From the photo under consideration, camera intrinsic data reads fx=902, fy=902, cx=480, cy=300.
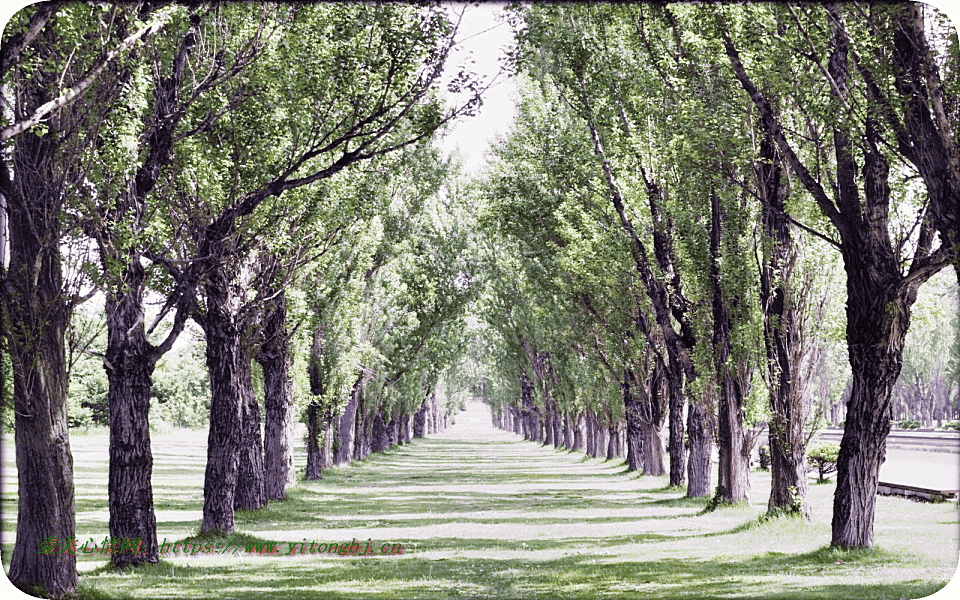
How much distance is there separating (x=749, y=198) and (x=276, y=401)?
46.5 feet

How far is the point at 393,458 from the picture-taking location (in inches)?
1991

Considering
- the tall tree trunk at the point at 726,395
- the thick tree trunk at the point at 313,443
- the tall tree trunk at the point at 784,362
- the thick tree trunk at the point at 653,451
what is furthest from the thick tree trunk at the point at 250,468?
the thick tree trunk at the point at 653,451

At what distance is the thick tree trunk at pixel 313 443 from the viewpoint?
32.2 m

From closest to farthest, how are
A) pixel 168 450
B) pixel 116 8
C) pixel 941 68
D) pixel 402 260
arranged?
1. pixel 116 8
2. pixel 941 68
3. pixel 402 260
4. pixel 168 450

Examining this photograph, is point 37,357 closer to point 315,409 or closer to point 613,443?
point 315,409

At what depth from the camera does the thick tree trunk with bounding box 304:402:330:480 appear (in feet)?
106

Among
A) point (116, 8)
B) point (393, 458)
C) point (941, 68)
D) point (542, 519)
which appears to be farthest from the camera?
point (393, 458)

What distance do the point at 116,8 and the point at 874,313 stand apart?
11.0 m

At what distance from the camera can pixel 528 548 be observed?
1622 centimetres

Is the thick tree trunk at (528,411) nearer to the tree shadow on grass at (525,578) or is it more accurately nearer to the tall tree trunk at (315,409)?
the tall tree trunk at (315,409)

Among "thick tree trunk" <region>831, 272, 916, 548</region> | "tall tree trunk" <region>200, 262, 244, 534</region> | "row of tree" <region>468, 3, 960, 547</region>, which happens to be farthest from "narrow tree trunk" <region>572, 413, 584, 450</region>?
"thick tree trunk" <region>831, 272, 916, 548</region>

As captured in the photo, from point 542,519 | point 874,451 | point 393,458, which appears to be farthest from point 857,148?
point 393,458

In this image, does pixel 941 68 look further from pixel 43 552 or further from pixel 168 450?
pixel 168 450

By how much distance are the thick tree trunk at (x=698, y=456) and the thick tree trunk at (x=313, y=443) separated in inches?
535
